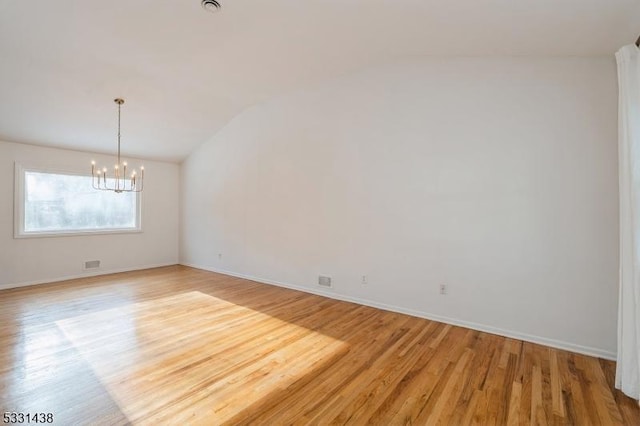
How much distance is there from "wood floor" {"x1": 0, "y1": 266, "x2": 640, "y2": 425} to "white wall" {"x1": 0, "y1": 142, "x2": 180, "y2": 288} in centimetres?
121

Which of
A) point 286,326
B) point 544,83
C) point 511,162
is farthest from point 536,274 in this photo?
point 286,326

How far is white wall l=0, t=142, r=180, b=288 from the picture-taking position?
498 cm

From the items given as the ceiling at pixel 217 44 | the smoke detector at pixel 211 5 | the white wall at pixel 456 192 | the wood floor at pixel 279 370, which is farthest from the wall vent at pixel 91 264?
the smoke detector at pixel 211 5

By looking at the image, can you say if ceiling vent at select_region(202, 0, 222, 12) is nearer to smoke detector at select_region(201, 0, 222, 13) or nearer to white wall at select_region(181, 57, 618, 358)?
smoke detector at select_region(201, 0, 222, 13)

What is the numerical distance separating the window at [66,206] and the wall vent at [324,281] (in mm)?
4332

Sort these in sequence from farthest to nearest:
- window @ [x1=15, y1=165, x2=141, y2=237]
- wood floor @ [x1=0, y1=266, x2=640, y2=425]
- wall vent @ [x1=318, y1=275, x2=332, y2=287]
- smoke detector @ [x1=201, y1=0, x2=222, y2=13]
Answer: window @ [x1=15, y1=165, x2=141, y2=237], wall vent @ [x1=318, y1=275, x2=332, y2=287], smoke detector @ [x1=201, y1=0, x2=222, y2=13], wood floor @ [x1=0, y1=266, x2=640, y2=425]

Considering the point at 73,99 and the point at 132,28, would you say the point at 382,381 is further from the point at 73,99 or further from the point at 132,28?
the point at 73,99

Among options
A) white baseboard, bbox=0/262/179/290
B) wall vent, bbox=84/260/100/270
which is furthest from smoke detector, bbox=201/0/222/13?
white baseboard, bbox=0/262/179/290

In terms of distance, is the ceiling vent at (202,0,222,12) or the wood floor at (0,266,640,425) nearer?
the wood floor at (0,266,640,425)

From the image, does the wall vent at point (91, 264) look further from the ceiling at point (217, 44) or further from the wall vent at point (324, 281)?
the wall vent at point (324, 281)

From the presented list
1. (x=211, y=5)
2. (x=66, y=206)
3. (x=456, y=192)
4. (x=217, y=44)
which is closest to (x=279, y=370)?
(x=456, y=192)

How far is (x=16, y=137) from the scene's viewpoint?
4.87 metres

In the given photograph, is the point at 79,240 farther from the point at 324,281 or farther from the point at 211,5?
the point at 211,5

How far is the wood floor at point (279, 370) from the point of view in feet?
6.76
